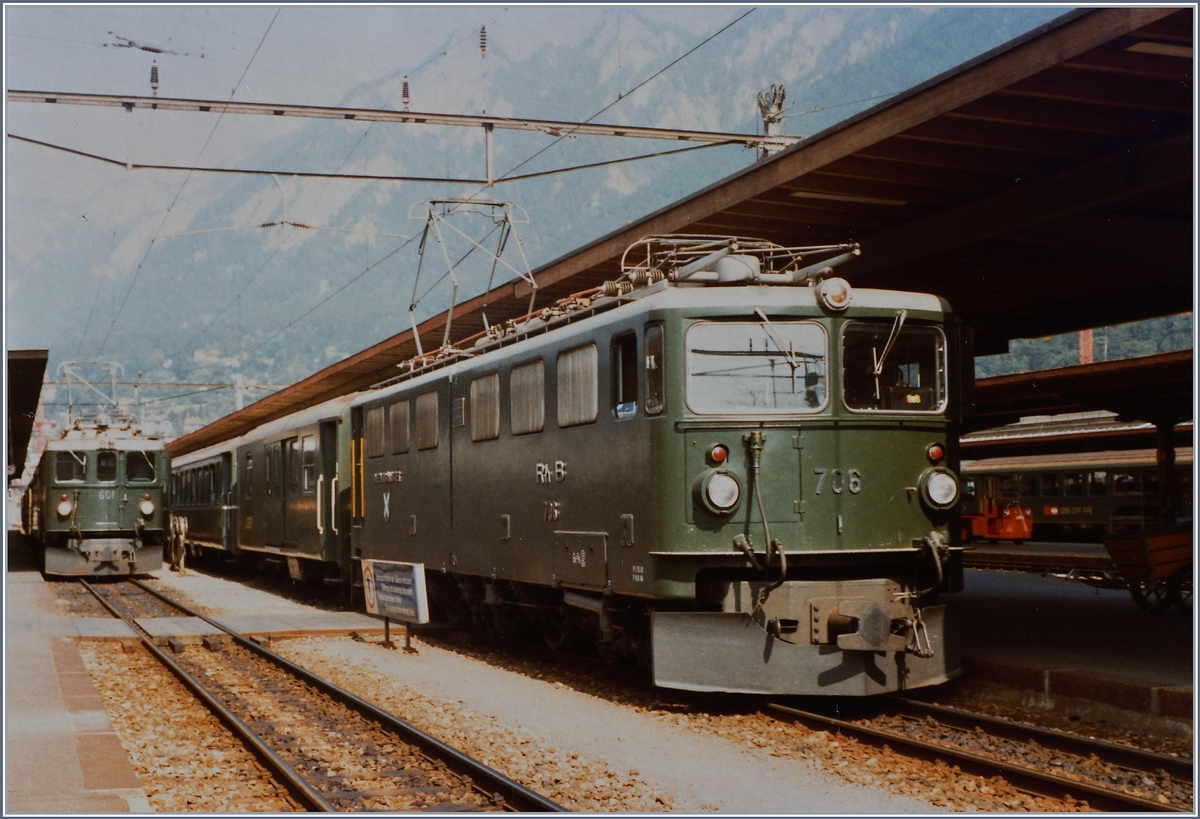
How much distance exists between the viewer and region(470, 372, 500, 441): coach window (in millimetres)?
12172

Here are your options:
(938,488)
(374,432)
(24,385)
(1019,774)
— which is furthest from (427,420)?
(1019,774)

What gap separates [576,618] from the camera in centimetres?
1168

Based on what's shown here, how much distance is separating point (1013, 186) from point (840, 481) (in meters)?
3.62

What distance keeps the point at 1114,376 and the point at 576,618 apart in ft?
40.1

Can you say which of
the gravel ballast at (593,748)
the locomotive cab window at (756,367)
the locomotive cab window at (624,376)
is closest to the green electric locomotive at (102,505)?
the gravel ballast at (593,748)

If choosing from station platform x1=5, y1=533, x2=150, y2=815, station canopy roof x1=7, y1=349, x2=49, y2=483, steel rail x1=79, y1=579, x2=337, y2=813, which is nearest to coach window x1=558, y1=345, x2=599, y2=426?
steel rail x1=79, y1=579, x2=337, y2=813

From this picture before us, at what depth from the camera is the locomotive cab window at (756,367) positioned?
30.5ft

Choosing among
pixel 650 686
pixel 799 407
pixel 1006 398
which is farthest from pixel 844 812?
pixel 1006 398

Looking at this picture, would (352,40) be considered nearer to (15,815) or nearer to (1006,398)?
(15,815)

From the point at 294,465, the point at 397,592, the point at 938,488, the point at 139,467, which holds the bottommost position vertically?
the point at 397,592

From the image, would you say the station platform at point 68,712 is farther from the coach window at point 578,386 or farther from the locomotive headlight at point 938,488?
the locomotive headlight at point 938,488

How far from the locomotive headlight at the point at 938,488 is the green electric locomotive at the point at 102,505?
20.8 metres

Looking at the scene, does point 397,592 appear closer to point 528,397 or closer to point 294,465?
point 528,397

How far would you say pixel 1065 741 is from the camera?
8.07 meters
